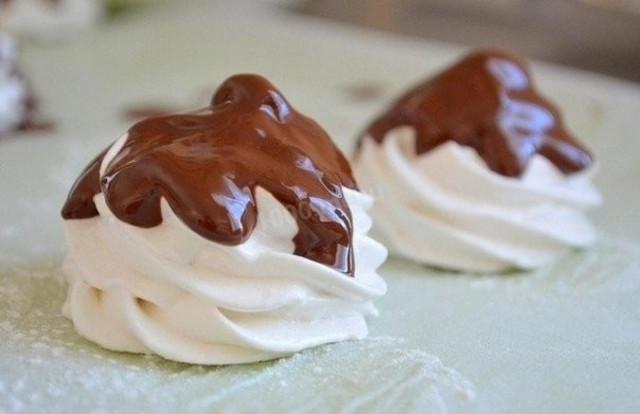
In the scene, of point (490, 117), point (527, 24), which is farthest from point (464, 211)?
point (527, 24)

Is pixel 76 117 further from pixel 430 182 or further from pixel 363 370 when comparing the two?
pixel 363 370

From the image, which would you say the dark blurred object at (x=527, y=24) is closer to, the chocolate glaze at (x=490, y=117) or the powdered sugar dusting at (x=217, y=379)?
the chocolate glaze at (x=490, y=117)

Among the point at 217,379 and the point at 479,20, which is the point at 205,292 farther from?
the point at 479,20

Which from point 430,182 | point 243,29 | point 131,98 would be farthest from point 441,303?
point 243,29

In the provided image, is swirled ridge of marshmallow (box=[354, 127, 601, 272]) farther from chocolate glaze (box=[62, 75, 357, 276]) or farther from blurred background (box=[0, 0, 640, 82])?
blurred background (box=[0, 0, 640, 82])

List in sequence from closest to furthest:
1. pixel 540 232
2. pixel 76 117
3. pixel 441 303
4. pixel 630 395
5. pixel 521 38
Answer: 1. pixel 630 395
2. pixel 441 303
3. pixel 540 232
4. pixel 76 117
5. pixel 521 38

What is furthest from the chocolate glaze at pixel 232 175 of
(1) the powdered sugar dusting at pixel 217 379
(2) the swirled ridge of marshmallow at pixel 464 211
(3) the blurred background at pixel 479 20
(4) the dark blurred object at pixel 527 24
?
(4) the dark blurred object at pixel 527 24

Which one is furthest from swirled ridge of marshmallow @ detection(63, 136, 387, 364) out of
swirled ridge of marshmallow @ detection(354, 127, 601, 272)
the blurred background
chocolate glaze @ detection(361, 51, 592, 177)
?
the blurred background
